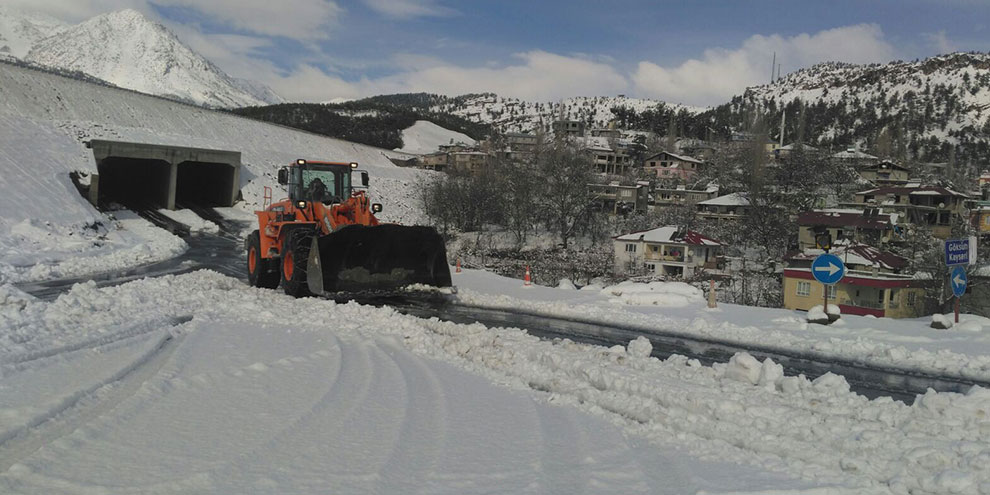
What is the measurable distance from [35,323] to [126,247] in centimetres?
1805

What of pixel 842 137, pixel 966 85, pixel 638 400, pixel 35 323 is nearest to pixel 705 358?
pixel 638 400

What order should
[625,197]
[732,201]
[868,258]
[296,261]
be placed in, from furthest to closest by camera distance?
[625,197] → [732,201] → [868,258] → [296,261]

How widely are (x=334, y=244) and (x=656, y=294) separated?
775cm

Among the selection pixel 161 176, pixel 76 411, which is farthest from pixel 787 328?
pixel 161 176

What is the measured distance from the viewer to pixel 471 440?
547 centimetres

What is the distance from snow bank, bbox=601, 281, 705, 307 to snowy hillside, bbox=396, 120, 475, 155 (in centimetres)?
10149

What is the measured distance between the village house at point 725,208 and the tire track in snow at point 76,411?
198 feet

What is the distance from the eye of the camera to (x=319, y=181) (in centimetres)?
1570

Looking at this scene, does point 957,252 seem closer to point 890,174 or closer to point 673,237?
point 673,237

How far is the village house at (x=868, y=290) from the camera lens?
102 ft

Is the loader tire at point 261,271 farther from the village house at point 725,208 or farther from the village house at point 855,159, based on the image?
the village house at point 855,159

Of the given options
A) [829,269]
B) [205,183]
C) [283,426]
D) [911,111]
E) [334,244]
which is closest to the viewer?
[283,426]

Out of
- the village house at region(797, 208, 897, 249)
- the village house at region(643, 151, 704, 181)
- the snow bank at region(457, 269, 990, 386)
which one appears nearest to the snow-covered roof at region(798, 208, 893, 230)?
the village house at region(797, 208, 897, 249)

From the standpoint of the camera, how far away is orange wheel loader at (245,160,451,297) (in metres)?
13.9
